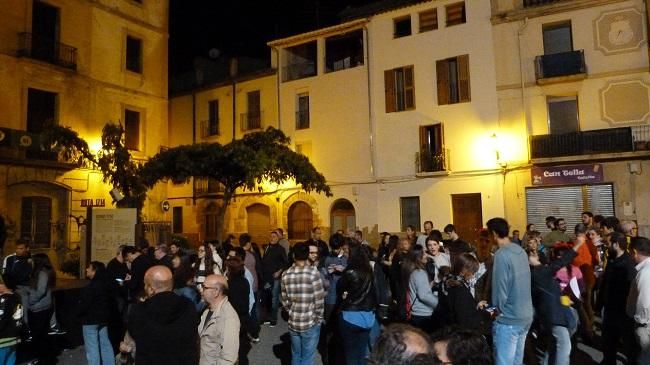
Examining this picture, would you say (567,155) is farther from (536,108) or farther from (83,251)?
(83,251)

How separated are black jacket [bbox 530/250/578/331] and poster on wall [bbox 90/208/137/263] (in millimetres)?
10648

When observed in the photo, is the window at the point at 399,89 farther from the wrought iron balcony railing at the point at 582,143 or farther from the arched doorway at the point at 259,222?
the arched doorway at the point at 259,222

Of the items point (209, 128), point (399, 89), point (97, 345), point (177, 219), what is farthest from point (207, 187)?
point (97, 345)

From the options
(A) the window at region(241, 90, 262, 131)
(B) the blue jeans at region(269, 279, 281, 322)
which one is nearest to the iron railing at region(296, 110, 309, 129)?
(A) the window at region(241, 90, 262, 131)

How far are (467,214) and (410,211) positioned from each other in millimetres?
2416

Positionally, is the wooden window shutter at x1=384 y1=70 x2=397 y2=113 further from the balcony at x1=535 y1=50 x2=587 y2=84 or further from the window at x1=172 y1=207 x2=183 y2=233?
the window at x1=172 y1=207 x2=183 y2=233

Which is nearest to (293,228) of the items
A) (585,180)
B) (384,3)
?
(384,3)

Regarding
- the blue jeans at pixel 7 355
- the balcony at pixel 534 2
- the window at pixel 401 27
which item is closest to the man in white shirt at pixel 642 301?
the blue jeans at pixel 7 355

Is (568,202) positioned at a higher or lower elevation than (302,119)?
lower

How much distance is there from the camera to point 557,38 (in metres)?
19.3

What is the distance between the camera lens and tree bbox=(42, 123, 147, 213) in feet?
58.6

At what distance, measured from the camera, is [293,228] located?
24547 millimetres

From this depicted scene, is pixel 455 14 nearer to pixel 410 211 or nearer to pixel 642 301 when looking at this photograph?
pixel 410 211

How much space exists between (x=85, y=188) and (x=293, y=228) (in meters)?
9.36
